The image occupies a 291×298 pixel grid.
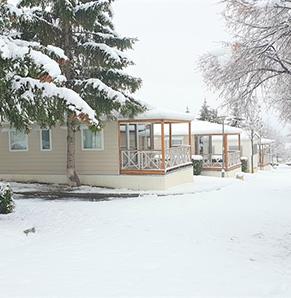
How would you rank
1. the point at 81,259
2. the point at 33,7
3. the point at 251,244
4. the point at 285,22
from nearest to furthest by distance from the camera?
the point at 81,259, the point at 285,22, the point at 251,244, the point at 33,7

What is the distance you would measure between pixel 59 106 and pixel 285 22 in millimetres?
5210

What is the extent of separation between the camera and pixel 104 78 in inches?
663

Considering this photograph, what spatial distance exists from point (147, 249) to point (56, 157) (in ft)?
39.9

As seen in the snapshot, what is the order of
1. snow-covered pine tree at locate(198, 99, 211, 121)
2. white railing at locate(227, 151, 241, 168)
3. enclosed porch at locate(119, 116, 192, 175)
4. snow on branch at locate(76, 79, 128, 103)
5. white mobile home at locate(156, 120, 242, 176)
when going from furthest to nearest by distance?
snow-covered pine tree at locate(198, 99, 211, 121) → white railing at locate(227, 151, 241, 168) → white mobile home at locate(156, 120, 242, 176) → enclosed porch at locate(119, 116, 192, 175) → snow on branch at locate(76, 79, 128, 103)

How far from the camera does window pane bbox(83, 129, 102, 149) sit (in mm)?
18781

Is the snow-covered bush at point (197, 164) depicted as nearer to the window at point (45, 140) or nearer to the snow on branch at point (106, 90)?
the window at point (45, 140)

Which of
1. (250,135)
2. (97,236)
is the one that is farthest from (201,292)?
(250,135)

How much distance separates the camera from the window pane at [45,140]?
64.8 feet

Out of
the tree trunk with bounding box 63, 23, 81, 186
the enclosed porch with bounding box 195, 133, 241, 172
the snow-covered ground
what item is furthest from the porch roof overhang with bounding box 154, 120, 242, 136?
the snow-covered ground

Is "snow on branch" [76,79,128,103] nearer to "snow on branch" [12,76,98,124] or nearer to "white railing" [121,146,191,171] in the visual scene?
"white railing" [121,146,191,171]

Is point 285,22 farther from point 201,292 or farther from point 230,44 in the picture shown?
point 201,292

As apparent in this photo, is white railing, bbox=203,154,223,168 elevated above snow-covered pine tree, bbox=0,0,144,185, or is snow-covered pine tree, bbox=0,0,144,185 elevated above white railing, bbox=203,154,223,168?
snow-covered pine tree, bbox=0,0,144,185

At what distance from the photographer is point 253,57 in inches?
353

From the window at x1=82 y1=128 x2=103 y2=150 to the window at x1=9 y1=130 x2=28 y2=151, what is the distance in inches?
119
